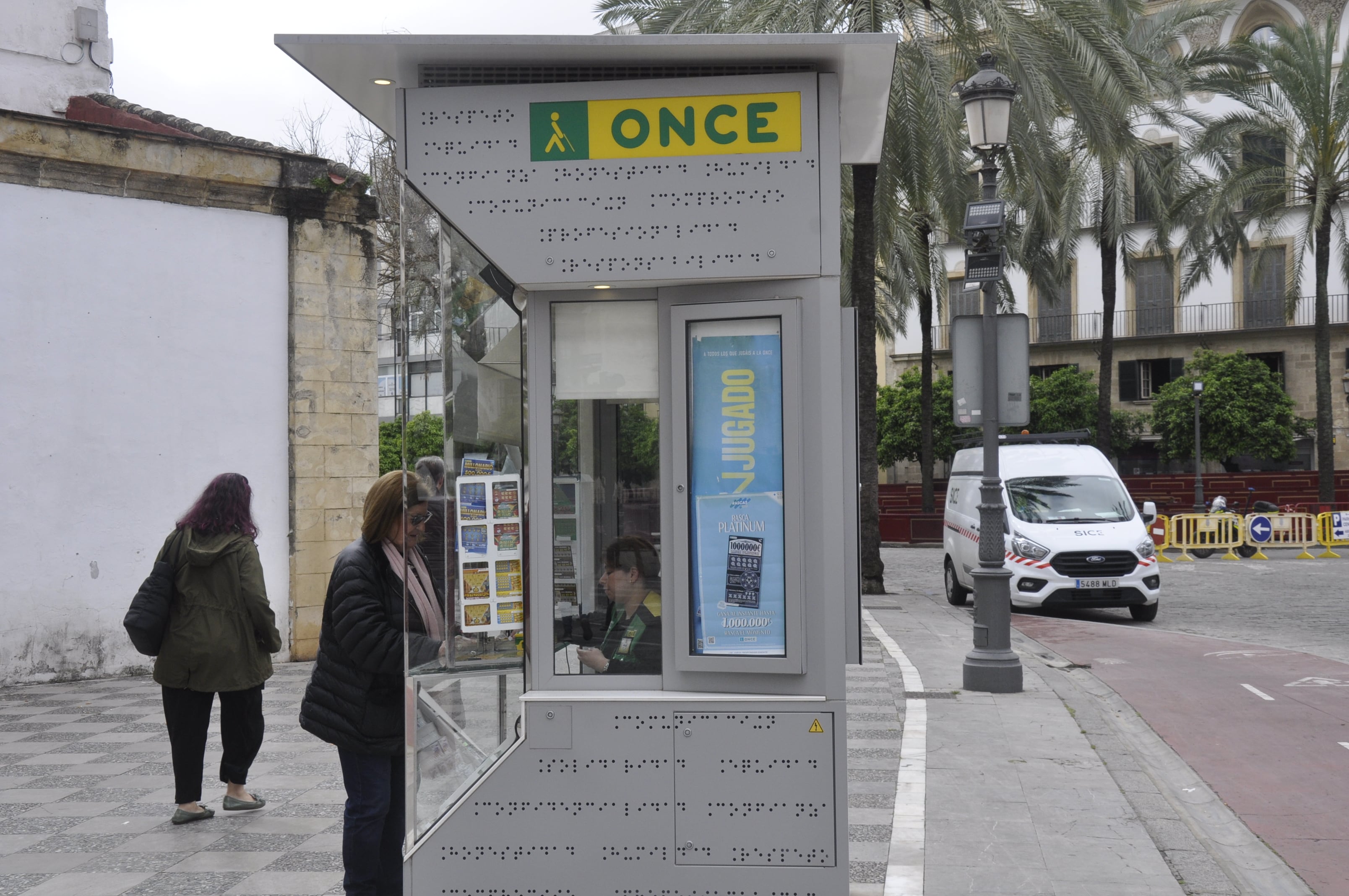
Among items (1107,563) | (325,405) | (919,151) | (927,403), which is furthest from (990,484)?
(927,403)

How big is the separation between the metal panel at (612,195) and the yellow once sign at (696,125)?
2 centimetres

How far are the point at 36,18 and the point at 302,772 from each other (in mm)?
9301

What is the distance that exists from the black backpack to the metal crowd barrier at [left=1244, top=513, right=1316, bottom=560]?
77.4ft

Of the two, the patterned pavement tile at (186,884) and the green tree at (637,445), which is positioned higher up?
the green tree at (637,445)

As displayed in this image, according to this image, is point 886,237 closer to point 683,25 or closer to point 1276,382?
point 683,25

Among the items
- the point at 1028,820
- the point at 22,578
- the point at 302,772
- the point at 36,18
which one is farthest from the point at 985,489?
Result: the point at 36,18

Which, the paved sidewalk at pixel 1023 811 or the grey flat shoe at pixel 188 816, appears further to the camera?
the grey flat shoe at pixel 188 816

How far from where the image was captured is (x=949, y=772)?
6.66 meters

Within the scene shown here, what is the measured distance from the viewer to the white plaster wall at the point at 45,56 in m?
11.9

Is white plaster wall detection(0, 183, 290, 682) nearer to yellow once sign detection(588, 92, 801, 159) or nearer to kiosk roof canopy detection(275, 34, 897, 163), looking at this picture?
kiosk roof canopy detection(275, 34, 897, 163)

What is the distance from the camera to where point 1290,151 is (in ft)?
94.7

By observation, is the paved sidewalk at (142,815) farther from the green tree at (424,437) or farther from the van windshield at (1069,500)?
the van windshield at (1069,500)

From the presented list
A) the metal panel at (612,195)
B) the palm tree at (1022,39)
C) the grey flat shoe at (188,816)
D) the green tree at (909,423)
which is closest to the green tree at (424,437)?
the metal panel at (612,195)

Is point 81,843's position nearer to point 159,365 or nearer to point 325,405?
point 159,365
